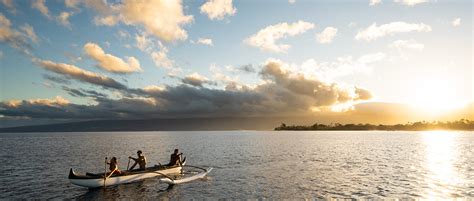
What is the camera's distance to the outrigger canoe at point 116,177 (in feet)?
115

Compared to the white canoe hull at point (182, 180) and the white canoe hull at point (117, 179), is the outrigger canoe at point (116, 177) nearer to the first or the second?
the white canoe hull at point (117, 179)

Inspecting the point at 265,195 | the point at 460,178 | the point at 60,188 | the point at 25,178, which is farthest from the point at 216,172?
the point at 460,178

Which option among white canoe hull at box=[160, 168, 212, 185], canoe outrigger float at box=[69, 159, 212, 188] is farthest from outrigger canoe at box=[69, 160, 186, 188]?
white canoe hull at box=[160, 168, 212, 185]

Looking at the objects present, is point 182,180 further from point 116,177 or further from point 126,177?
point 116,177

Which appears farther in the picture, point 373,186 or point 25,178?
point 25,178

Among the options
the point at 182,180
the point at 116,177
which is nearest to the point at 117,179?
the point at 116,177

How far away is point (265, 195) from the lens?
34.0 m

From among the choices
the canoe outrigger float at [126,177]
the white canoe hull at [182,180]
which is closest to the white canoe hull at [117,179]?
the canoe outrigger float at [126,177]

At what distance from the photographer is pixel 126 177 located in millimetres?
38781

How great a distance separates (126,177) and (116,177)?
1292 millimetres

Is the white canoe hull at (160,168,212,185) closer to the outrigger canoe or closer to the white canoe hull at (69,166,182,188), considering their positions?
the outrigger canoe

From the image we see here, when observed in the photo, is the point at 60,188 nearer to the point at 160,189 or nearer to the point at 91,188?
the point at 91,188

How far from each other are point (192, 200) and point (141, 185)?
9498mm

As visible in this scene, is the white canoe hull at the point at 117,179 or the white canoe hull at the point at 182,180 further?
the white canoe hull at the point at 182,180
